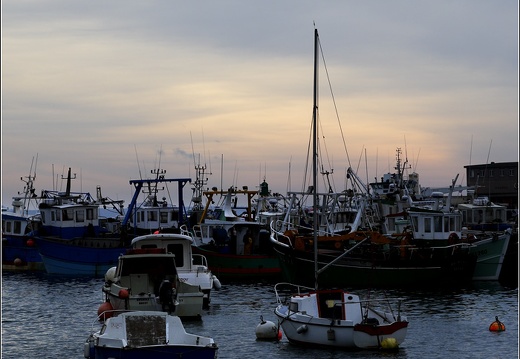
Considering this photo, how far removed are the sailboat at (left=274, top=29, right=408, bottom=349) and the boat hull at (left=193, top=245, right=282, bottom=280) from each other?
25.6 meters

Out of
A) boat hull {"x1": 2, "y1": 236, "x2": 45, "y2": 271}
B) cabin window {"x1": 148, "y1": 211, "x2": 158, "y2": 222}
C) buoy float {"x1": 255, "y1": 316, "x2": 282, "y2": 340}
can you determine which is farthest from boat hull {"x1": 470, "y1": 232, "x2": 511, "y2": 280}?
boat hull {"x1": 2, "y1": 236, "x2": 45, "y2": 271}

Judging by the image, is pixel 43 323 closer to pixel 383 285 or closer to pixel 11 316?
pixel 11 316

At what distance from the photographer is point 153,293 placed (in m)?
34.5

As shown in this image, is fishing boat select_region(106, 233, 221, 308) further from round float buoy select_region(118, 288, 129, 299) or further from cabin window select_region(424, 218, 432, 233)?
cabin window select_region(424, 218, 432, 233)

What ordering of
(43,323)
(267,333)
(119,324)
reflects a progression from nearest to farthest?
(119,324) → (267,333) → (43,323)

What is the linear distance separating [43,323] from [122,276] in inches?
183

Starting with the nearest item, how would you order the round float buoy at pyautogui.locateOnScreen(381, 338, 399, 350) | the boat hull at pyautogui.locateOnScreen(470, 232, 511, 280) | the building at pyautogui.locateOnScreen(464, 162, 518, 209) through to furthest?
the round float buoy at pyautogui.locateOnScreen(381, 338, 399, 350), the boat hull at pyautogui.locateOnScreen(470, 232, 511, 280), the building at pyautogui.locateOnScreen(464, 162, 518, 209)

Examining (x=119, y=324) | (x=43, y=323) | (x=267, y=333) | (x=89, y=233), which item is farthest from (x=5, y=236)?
Result: (x=119, y=324)

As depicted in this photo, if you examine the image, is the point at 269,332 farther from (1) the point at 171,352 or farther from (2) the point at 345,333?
(1) the point at 171,352

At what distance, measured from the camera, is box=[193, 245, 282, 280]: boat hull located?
54.0 metres

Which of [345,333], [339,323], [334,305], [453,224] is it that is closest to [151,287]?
[334,305]

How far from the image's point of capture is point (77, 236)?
62.7 meters

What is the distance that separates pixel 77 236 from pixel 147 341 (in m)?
41.7

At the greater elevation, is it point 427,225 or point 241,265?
point 427,225
